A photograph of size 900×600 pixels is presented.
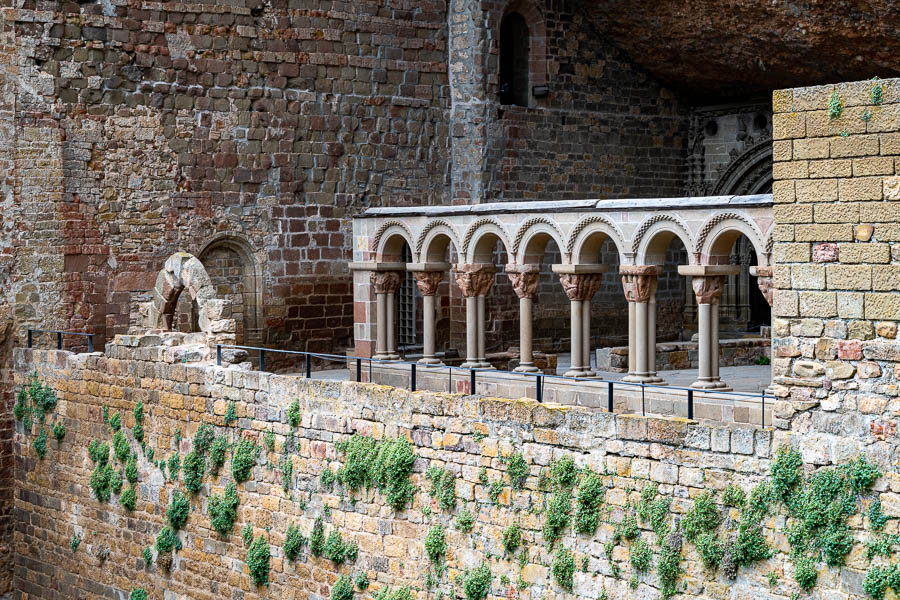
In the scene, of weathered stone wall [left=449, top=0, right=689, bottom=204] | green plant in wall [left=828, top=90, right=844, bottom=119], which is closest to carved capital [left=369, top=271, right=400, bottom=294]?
weathered stone wall [left=449, top=0, right=689, bottom=204]

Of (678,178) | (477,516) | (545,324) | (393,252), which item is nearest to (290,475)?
(477,516)

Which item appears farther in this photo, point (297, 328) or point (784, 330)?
point (297, 328)

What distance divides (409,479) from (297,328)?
9.38 metres

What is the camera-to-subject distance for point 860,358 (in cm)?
949

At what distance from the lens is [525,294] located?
17438 millimetres

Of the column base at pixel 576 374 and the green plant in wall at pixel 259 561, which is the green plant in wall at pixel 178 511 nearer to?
the green plant in wall at pixel 259 561

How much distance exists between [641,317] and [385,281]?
4539 millimetres

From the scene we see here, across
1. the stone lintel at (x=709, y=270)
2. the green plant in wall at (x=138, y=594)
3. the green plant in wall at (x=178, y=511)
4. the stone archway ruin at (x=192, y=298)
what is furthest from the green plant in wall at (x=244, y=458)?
the stone lintel at (x=709, y=270)

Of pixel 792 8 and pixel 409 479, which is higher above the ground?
pixel 792 8

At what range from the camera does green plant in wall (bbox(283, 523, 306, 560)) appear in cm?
1413

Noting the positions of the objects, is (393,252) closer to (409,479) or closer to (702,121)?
(409,479)

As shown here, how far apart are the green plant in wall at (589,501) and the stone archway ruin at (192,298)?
632 cm

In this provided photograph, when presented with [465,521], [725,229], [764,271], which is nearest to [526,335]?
[725,229]

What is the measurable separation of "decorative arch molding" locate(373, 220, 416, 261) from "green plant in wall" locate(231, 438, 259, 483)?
4840 millimetres
